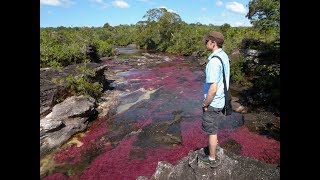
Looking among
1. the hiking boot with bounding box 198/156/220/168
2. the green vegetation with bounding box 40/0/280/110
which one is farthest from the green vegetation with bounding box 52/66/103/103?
the hiking boot with bounding box 198/156/220/168

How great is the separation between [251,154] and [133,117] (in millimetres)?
6007

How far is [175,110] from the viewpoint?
1399cm

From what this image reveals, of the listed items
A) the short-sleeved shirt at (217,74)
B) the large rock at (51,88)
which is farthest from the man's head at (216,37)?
the large rock at (51,88)

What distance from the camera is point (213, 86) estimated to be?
5.25 m

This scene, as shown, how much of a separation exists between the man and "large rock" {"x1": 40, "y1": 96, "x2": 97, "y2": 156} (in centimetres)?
648

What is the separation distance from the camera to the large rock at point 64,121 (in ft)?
33.8

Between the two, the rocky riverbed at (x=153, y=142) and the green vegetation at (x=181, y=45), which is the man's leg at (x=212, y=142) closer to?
the rocky riverbed at (x=153, y=142)

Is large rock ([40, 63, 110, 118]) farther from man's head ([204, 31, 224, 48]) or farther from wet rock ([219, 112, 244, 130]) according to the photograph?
man's head ([204, 31, 224, 48])

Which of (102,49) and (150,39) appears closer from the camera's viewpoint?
(102,49)

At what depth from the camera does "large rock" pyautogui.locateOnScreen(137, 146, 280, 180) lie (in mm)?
5730

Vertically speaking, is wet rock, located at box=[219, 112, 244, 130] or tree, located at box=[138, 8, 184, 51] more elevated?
tree, located at box=[138, 8, 184, 51]

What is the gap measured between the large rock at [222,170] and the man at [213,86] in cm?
36
